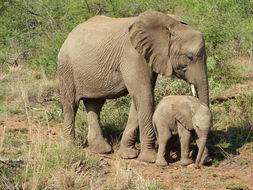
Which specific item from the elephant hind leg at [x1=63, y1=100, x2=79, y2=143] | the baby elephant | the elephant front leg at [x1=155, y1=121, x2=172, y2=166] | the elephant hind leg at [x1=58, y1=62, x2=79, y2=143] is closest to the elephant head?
the baby elephant

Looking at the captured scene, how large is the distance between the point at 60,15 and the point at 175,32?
811 centimetres

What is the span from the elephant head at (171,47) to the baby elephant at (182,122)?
0.98 ft

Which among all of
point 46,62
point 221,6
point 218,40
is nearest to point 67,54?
point 46,62

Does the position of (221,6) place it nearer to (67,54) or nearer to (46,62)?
(46,62)

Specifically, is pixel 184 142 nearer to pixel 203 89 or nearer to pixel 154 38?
pixel 203 89

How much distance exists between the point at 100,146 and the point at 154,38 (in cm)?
187

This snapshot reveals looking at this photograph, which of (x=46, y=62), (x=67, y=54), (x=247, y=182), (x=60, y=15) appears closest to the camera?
(x=247, y=182)

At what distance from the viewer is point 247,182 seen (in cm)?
604

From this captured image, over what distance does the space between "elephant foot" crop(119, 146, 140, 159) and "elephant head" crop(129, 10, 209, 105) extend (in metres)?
1.25

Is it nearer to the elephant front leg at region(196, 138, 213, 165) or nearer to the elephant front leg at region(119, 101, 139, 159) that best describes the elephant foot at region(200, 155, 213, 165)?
the elephant front leg at region(196, 138, 213, 165)

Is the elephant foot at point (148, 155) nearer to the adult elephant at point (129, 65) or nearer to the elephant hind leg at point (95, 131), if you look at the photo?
the adult elephant at point (129, 65)

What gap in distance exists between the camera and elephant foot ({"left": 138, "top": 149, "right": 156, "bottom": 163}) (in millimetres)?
6969

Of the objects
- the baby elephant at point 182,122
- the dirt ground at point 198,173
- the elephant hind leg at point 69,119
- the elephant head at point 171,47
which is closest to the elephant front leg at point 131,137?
the dirt ground at point 198,173

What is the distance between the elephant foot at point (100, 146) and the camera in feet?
24.9
